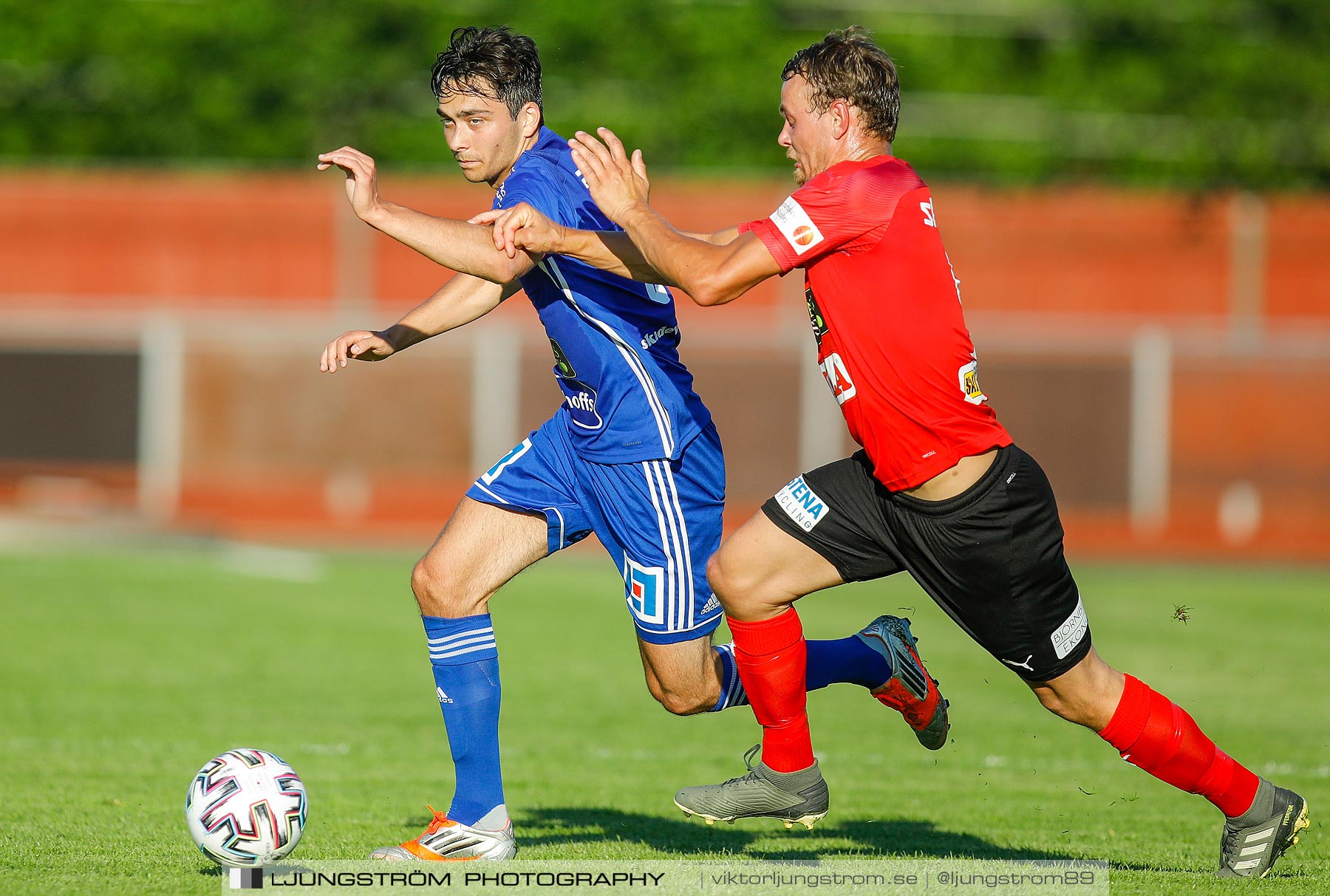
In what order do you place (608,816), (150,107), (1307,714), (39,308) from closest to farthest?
(608,816), (1307,714), (39,308), (150,107)

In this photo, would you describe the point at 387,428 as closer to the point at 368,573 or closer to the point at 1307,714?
the point at 368,573

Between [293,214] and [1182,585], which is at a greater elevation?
[293,214]

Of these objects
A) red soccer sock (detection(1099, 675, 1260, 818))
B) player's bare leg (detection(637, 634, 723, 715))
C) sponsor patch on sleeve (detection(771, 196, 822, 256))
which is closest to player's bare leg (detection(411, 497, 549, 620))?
player's bare leg (detection(637, 634, 723, 715))

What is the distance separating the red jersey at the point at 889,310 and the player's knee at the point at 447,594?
4.73 ft

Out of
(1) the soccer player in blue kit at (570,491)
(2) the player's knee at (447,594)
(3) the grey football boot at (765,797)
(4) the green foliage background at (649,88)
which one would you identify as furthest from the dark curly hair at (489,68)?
(4) the green foliage background at (649,88)

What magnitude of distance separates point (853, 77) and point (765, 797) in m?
2.19

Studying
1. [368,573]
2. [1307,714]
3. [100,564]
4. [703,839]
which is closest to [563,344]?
[703,839]

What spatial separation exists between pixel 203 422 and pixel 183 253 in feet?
19.3

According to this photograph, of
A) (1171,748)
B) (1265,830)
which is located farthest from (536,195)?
(1265,830)

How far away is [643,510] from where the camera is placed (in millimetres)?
5156

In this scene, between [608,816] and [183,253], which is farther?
[183,253]

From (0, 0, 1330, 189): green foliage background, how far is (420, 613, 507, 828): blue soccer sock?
24373 millimetres

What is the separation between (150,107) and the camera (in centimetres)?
2942

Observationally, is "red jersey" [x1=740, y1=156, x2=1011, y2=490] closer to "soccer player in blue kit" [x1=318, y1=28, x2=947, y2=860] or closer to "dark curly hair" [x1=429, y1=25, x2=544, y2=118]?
"soccer player in blue kit" [x1=318, y1=28, x2=947, y2=860]
